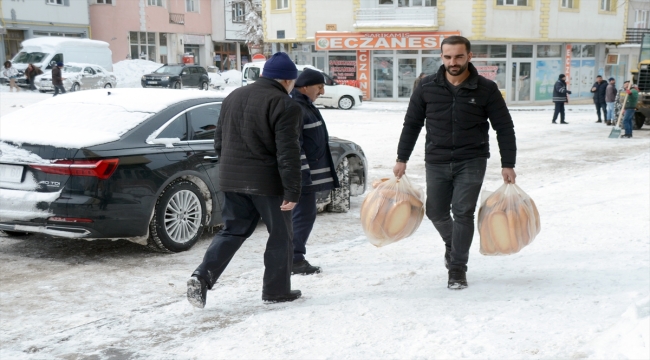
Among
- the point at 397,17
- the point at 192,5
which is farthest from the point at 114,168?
the point at 192,5

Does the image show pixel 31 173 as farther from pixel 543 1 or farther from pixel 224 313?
pixel 543 1

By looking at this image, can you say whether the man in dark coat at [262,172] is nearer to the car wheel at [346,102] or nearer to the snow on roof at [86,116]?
the snow on roof at [86,116]

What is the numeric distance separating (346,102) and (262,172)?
26113 mm

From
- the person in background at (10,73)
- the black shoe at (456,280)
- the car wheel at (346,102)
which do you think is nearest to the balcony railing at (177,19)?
the person in background at (10,73)

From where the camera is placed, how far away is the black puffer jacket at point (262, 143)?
4496 millimetres

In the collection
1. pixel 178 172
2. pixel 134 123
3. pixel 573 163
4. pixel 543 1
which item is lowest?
pixel 573 163

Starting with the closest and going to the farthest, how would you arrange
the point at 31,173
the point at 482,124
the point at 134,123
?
the point at 482,124, the point at 31,173, the point at 134,123

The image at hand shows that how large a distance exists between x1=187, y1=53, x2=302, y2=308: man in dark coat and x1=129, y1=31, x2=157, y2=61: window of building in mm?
50077

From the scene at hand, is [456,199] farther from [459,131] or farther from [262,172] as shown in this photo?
[262,172]

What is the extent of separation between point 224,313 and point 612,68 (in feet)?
146

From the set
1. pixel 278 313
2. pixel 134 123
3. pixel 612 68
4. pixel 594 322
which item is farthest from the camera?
pixel 612 68

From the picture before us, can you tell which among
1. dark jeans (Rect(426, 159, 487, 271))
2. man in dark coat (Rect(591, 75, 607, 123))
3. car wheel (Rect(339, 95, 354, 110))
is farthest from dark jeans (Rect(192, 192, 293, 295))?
car wheel (Rect(339, 95, 354, 110))

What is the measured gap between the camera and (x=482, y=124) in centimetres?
498

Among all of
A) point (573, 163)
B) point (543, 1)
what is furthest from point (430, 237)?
point (543, 1)
